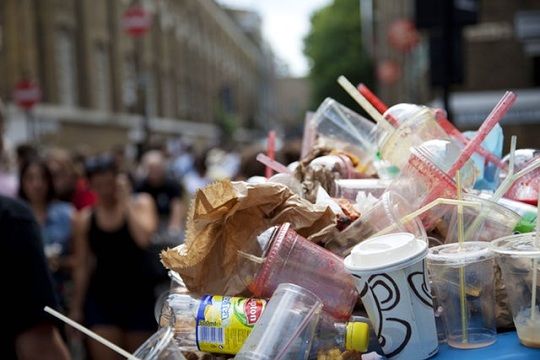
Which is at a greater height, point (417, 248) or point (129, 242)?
point (417, 248)

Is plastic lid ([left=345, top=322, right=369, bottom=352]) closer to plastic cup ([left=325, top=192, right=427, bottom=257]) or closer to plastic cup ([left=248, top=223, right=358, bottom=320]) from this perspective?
plastic cup ([left=248, top=223, right=358, bottom=320])

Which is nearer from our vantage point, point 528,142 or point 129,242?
point 129,242

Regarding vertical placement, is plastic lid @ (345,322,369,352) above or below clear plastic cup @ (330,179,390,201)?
below

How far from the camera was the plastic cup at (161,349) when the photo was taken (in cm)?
153

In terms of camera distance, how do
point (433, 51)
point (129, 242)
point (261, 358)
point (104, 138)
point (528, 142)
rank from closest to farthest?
point (261, 358), point (129, 242), point (433, 51), point (528, 142), point (104, 138)

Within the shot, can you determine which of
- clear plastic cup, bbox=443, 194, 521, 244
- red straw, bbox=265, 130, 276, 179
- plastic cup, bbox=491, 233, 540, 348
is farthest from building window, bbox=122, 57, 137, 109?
plastic cup, bbox=491, 233, 540, 348

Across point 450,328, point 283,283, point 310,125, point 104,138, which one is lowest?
point 104,138

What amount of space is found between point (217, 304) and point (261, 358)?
0.70ft

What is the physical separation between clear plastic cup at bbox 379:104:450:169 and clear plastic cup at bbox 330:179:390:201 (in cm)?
9

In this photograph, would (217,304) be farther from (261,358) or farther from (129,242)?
(129,242)

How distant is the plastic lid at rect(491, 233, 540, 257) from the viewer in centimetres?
152

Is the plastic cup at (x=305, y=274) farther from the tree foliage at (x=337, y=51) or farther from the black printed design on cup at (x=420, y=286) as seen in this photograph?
the tree foliage at (x=337, y=51)

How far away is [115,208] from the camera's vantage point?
5.09m

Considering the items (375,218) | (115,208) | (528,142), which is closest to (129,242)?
(115,208)
